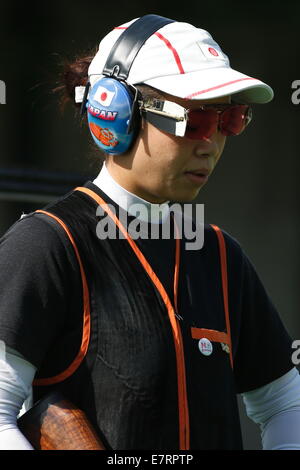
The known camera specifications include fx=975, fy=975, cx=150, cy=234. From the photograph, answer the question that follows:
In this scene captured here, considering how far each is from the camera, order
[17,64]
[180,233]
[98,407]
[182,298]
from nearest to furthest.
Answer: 1. [98,407]
2. [182,298]
3. [180,233]
4. [17,64]

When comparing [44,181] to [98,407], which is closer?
[98,407]

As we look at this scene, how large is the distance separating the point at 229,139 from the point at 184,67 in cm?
321

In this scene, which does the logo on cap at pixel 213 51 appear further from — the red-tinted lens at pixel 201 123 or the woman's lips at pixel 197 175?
the woman's lips at pixel 197 175

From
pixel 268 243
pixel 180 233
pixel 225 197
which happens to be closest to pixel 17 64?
pixel 225 197

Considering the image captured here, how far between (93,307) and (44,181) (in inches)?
115

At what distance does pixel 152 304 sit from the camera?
226cm

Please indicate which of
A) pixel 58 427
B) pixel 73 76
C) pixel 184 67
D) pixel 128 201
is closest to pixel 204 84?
pixel 184 67

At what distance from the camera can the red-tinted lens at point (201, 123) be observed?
7.49 ft

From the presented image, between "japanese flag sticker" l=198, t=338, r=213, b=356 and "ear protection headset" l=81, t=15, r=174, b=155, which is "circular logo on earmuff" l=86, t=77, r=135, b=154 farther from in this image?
"japanese flag sticker" l=198, t=338, r=213, b=356

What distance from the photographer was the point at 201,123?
90.5 inches

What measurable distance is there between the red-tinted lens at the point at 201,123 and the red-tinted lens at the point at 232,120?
0.11ft

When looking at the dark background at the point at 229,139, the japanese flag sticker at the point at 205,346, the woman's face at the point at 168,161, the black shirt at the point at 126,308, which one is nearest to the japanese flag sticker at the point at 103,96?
the woman's face at the point at 168,161

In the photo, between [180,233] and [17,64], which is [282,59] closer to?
[17,64]

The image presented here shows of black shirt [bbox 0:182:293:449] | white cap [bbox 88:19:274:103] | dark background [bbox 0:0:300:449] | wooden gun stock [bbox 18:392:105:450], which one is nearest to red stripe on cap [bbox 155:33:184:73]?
white cap [bbox 88:19:274:103]
